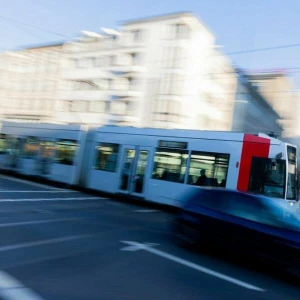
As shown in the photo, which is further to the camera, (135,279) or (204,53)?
(204,53)

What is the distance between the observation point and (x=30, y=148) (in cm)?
2164

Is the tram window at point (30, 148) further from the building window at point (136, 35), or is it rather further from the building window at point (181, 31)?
the building window at point (136, 35)

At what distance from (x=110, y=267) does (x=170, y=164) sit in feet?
29.6

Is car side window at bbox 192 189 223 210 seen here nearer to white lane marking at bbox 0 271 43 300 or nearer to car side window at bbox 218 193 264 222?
car side window at bbox 218 193 264 222

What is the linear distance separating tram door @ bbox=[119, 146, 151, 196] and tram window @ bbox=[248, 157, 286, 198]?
14.7 feet

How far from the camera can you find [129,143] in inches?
656

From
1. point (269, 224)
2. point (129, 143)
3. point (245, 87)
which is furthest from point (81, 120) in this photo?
point (269, 224)

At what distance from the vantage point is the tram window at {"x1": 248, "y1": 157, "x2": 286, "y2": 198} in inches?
500

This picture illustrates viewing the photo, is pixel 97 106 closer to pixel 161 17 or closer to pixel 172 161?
pixel 161 17

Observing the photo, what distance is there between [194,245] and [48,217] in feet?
14.2

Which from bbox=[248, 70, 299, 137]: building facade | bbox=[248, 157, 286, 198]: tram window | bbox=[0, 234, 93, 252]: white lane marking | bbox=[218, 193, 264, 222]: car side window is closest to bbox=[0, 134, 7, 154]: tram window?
bbox=[248, 157, 286, 198]: tram window

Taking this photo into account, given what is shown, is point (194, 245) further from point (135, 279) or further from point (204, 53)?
point (204, 53)

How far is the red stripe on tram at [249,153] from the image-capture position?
42.8ft

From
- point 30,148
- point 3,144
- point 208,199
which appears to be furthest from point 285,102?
point 208,199
